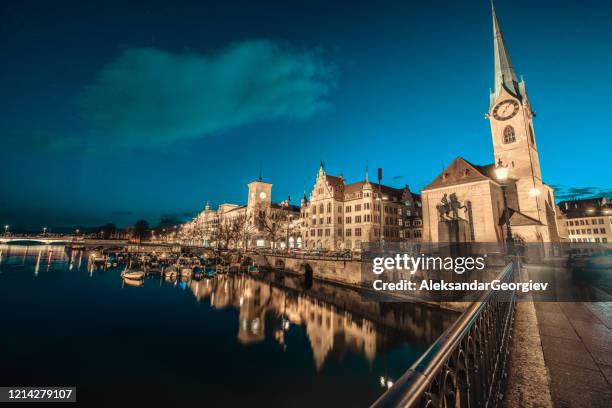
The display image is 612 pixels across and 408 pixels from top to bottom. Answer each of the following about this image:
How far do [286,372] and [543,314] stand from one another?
646 inches

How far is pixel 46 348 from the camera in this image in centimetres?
2191

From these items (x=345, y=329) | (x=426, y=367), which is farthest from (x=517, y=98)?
(x=426, y=367)

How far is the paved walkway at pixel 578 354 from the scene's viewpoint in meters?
3.52

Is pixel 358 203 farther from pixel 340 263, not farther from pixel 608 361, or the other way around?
pixel 608 361

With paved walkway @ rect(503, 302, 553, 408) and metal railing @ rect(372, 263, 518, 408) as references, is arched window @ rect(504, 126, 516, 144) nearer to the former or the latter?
paved walkway @ rect(503, 302, 553, 408)

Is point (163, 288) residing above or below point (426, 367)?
below

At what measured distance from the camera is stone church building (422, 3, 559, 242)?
39.1 metres

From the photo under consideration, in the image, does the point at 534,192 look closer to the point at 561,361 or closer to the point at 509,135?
the point at 509,135

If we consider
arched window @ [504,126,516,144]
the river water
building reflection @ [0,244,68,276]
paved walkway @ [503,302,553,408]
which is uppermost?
arched window @ [504,126,516,144]

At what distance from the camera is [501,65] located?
50.3 metres

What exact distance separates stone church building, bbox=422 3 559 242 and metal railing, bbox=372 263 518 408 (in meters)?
37.8

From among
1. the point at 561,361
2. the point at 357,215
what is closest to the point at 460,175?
the point at 357,215

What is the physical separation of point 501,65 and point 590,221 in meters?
56.5

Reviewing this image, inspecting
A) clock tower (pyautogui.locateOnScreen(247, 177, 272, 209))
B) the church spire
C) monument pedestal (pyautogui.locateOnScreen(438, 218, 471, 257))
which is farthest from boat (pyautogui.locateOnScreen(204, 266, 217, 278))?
the church spire
